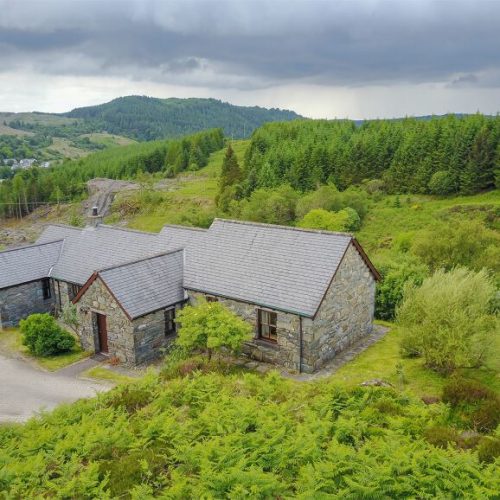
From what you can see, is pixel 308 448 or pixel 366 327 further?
pixel 366 327

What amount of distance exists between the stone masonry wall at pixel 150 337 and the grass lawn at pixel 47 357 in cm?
374

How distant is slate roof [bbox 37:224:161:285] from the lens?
2981 cm

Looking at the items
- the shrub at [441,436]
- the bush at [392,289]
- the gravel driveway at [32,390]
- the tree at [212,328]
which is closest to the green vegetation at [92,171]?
the gravel driveway at [32,390]

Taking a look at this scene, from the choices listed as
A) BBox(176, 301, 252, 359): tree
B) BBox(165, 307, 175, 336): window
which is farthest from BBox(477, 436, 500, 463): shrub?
BBox(165, 307, 175, 336): window

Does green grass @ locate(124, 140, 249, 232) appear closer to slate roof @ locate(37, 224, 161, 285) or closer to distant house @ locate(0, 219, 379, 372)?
slate roof @ locate(37, 224, 161, 285)

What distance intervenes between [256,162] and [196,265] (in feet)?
218

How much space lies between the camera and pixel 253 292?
23.5 metres

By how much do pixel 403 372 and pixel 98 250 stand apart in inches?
791

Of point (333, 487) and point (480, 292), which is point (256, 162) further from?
point (333, 487)

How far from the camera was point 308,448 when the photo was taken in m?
11.7

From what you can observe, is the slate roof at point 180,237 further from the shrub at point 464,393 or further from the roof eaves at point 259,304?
the shrub at point 464,393

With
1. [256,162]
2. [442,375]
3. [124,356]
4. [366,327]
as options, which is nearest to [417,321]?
[442,375]

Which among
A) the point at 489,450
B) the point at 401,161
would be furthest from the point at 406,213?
the point at 489,450

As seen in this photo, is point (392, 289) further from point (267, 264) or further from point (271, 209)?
point (271, 209)
